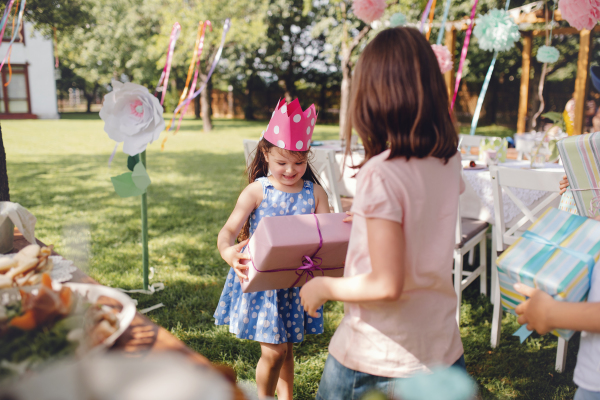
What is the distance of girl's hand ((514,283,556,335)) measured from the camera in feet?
3.17

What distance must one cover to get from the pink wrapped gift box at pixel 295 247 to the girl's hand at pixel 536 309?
18.0 inches

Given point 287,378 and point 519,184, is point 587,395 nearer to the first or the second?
point 287,378

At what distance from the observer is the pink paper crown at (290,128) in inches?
63.4

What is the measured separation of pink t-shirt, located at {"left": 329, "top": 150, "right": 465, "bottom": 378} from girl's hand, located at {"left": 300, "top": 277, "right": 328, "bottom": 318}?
0.24ft

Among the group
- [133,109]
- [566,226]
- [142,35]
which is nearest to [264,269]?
[566,226]

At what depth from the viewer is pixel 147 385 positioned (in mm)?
409

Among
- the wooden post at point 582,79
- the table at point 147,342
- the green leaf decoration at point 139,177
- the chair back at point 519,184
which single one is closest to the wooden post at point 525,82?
the wooden post at point 582,79

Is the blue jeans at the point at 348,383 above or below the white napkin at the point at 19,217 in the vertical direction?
below

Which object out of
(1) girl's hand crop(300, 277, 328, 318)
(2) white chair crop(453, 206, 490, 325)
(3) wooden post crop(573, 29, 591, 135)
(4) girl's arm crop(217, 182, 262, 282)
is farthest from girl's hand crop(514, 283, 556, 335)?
(3) wooden post crop(573, 29, 591, 135)

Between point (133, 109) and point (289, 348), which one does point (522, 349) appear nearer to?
point (289, 348)

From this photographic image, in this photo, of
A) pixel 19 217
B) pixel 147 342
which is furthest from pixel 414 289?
A: pixel 19 217

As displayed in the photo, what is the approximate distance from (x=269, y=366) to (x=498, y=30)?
13.5 ft

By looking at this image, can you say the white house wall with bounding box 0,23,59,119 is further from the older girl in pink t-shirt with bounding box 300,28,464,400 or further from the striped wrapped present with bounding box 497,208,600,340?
the striped wrapped present with bounding box 497,208,600,340

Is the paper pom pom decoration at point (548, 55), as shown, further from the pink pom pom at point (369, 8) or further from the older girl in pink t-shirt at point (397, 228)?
the older girl in pink t-shirt at point (397, 228)
